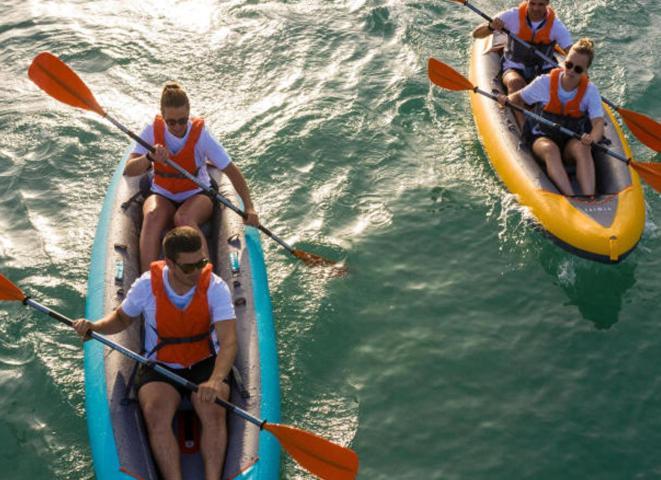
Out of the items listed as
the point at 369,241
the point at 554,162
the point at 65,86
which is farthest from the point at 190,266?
the point at 554,162

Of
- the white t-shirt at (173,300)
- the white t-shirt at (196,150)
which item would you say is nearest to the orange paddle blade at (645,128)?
the white t-shirt at (196,150)

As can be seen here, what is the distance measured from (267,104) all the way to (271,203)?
73.2 inches

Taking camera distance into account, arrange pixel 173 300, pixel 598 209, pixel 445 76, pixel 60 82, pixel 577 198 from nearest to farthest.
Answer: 1. pixel 173 300
2. pixel 60 82
3. pixel 598 209
4. pixel 577 198
5. pixel 445 76

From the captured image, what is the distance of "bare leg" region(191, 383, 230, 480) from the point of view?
4.45 m

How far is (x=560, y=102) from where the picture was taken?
7270 millimetres

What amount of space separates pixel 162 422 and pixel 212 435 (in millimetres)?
293

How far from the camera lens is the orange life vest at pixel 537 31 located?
8.46 m

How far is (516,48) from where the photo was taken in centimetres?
852

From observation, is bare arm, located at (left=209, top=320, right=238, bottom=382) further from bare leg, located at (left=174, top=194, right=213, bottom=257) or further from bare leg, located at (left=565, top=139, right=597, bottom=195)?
bare leg, located at (left=565, top=139, right=597, bottom=195)

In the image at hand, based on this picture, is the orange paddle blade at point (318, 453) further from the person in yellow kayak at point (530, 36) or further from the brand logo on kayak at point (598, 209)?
the person in yellow kayak at point (530, 36)

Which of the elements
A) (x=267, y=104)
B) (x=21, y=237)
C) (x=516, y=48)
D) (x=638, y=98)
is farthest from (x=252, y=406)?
(x=638, y=98)

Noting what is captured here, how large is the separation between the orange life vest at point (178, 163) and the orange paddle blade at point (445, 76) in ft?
9.54

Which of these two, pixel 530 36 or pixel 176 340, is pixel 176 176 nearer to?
pixel 176 340

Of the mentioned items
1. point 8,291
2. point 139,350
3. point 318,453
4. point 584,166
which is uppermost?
point 8,291
